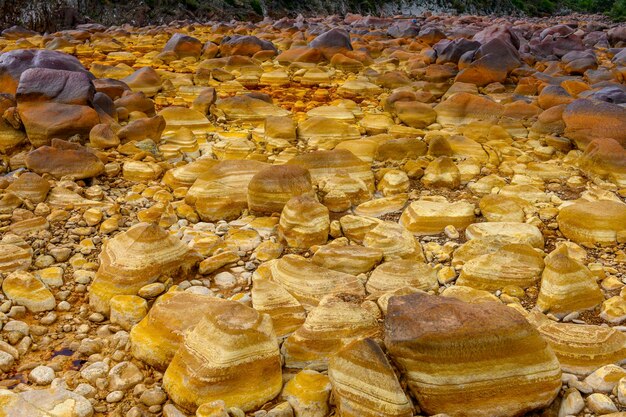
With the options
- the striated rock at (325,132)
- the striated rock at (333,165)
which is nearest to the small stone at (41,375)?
the striated rock at (333,165)

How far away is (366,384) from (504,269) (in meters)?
1.31

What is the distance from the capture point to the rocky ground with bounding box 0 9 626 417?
2260 mm

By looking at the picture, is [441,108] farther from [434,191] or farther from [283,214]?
[283,214]

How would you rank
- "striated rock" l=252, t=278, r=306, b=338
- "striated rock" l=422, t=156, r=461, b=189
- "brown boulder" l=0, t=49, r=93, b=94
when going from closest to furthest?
1. "striated rock" l=252, t=278, r=306, b=338
2. "striated rock" l=422, t=156, r=461, b=189
3. "brown boulder" l=0, t=49, r=93, b=94

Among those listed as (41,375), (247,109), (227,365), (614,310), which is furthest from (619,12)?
(41,375)

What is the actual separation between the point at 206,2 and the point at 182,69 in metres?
10.9

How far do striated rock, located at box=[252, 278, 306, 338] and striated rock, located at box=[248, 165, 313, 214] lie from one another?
1078 mm

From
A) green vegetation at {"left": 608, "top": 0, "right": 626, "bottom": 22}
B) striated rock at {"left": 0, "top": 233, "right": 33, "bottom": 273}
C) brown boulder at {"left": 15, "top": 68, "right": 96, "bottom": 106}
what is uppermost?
brown boulder at {"left": 15, "top": 68, "right": 96, "bottom": 106}

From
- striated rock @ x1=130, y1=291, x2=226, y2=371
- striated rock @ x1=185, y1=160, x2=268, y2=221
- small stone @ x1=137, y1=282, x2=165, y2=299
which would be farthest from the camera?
striated rock @ x1=185, y1=160, x2=268, y2=221

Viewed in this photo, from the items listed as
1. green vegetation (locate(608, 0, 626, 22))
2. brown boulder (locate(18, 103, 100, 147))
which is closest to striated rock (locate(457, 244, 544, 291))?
→ brown boulder (locate(18, 103, 100, 147))

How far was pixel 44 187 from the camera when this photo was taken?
4074 mm

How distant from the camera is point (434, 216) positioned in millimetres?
3809

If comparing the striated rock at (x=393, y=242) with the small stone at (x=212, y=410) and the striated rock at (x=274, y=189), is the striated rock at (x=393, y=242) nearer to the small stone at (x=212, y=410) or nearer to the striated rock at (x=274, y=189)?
the striated rock at (x=274, y=189)

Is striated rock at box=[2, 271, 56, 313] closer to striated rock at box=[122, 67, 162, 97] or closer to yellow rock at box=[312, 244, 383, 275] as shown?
yellow rock at box=[312, 244, 383, 275]
